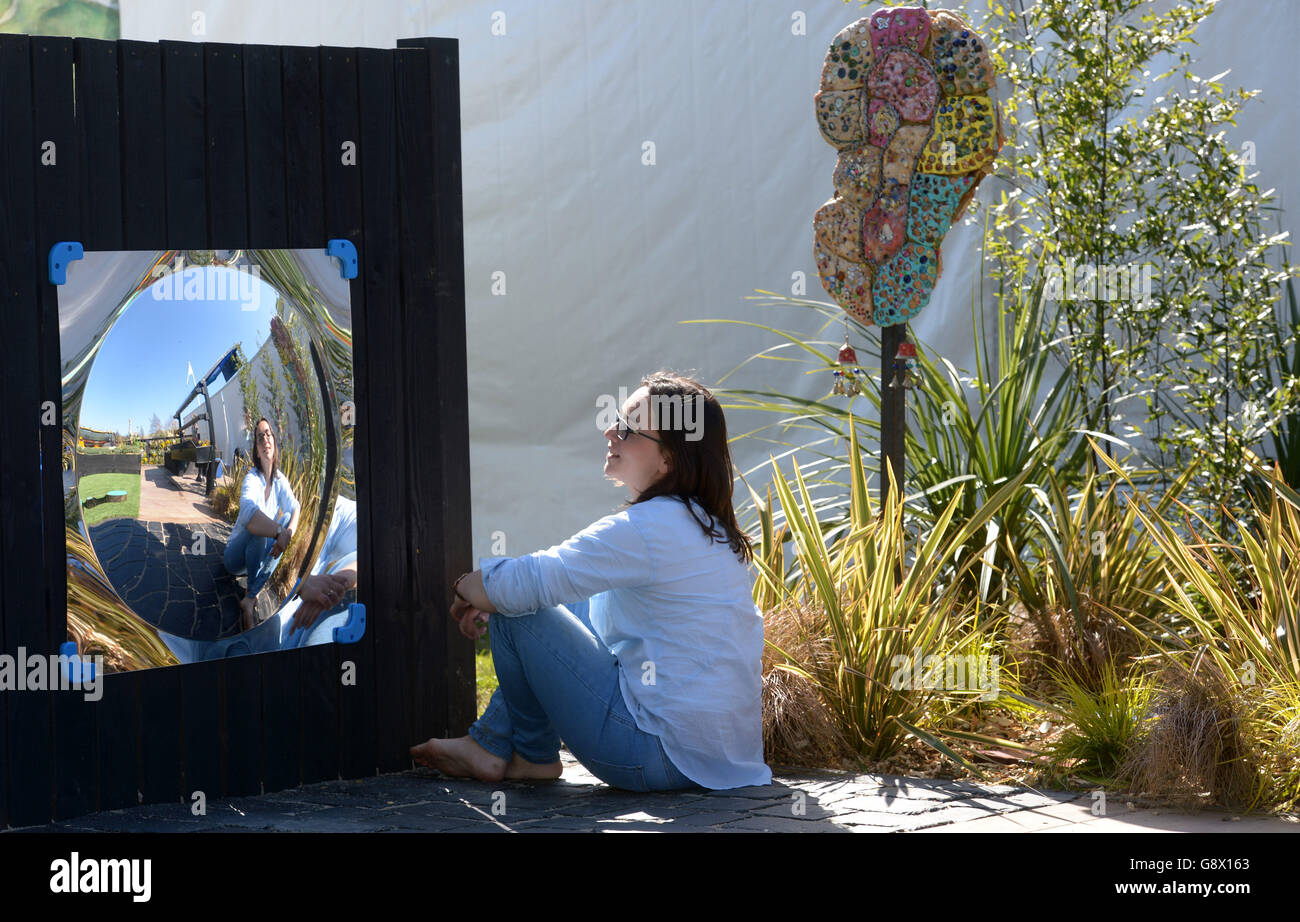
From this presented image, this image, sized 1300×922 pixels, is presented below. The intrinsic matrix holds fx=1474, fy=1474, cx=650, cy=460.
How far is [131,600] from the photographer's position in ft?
10.5

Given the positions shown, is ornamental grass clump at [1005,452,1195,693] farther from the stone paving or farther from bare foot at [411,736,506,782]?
bare foot at [411,736,506,782]

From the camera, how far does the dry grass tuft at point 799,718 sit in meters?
3.63

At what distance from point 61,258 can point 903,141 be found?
7.59 feet

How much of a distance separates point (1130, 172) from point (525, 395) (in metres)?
3.21

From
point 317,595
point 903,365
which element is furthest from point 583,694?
point 903,365

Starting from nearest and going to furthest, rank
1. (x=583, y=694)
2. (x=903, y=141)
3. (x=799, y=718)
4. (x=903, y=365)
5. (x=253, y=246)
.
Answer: (x=583, y=694), (x=253, y=246), (x=799, y=718), (x=903, y=141), (x=903, y=365)

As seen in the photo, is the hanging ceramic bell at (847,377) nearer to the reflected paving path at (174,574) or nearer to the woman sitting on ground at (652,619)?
the woman sitting on ground at (652,619)

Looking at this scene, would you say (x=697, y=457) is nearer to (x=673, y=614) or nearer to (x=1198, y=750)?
(x=673, y=614)

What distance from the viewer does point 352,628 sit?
11.6 feet

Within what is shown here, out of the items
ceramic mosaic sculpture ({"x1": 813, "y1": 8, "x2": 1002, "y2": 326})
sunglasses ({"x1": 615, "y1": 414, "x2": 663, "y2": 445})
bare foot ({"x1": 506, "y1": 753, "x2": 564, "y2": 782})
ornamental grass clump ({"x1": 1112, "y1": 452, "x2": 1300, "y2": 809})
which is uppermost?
ceramic mosaic sculpture ({"x1": 813, "y1": 8, "x2": 1002, "y2": 326})

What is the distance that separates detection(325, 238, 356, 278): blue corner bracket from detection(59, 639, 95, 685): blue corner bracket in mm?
1053

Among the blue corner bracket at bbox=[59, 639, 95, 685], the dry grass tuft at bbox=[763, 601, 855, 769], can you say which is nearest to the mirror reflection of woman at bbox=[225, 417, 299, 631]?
the blue corner bracket at bbox=[59, 639, 95, 685]

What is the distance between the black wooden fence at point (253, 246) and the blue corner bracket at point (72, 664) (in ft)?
0.09

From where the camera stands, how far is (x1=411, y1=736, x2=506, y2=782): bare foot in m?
3.46
